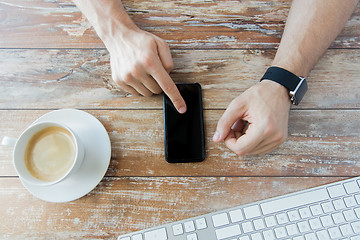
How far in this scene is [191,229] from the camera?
59cm

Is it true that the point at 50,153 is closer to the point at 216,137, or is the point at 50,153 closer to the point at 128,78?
the point at 128,78

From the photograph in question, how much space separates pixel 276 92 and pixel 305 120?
129 millimetres

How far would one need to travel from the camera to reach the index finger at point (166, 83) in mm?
620

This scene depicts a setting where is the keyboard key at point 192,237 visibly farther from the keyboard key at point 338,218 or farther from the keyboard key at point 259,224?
the keyboard key at point 338,218

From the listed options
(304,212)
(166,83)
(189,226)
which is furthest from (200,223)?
(166,83)

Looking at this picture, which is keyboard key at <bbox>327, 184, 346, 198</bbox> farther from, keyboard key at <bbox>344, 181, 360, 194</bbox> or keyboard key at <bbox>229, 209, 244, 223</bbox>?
keyboard key at <bbox>229, 209, 244, 223</bbox>

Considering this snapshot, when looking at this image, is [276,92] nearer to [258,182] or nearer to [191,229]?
[258,182]

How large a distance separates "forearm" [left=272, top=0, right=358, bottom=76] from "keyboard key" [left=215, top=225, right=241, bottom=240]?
1.37ft

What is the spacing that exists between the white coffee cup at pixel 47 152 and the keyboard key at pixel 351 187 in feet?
2.11

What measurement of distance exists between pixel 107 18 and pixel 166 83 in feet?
0.82

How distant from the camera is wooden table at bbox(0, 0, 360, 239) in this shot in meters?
0.63

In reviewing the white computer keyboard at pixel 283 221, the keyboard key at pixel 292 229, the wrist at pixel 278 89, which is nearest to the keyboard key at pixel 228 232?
the white computer keyboard at pixel 283 221

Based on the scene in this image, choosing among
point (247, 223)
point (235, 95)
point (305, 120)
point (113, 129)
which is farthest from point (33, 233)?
point (305, 120)

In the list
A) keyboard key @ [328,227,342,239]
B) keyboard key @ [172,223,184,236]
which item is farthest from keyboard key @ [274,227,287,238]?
keyboard key @ [172,223,184,236]
